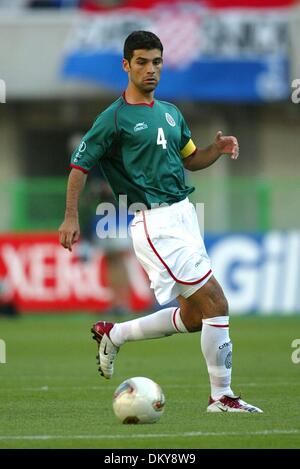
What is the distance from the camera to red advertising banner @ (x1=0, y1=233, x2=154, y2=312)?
72.8 feet

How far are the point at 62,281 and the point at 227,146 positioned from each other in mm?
12719

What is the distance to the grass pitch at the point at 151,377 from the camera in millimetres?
7570

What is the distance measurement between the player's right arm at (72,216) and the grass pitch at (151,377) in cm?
123

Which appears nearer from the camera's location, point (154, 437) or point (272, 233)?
point (154, 437)

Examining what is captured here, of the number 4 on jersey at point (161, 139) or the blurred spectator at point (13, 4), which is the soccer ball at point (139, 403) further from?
the blurred spectator at point (13, 4)

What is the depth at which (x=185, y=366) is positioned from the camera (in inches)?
536

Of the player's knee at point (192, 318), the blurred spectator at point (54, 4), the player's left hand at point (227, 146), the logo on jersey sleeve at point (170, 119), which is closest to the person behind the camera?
the player's knee at point (192, 318)

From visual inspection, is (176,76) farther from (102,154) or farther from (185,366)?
(102,154)

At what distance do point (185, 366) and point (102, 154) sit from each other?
15.7 feet

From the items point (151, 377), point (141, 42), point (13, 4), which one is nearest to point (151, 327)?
point (141, 42)

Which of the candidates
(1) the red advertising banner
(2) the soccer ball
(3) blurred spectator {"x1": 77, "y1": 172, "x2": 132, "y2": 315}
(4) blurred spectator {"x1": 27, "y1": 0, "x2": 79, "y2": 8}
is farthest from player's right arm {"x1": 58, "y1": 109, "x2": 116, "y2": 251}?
(4) blurred spectator {"x1": 27, "y1": 0, "x2": 79, "y2": 8}
